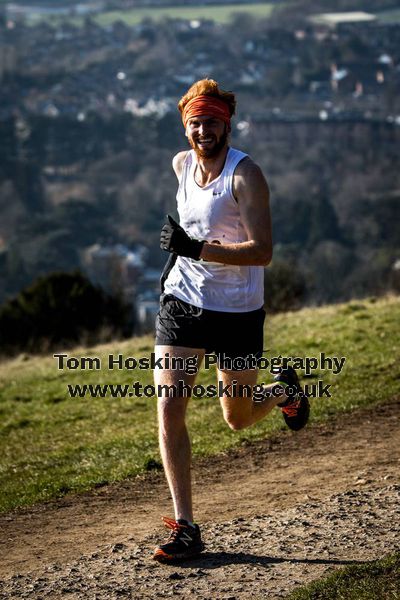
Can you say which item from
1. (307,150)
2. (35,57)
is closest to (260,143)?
(307,150)

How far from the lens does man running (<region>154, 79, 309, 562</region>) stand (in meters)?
5.30

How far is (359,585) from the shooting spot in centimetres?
491

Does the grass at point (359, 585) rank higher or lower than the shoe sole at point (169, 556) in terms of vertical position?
lower

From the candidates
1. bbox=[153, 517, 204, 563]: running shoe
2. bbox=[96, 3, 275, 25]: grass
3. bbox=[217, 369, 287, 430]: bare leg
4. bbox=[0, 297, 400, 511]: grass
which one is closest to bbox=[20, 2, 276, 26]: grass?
bbox=[96, 3, 275, 25]: grass

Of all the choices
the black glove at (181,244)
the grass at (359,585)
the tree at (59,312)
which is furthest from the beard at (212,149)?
the tree at (59,312)

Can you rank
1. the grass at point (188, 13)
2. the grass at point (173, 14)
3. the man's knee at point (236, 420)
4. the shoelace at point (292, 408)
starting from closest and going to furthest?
the man's knee at point (236, 420), the shoelace at point (292, 408), the grass at point (188, 13), the grass at point (173, 14)

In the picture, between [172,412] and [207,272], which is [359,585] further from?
[207,272]

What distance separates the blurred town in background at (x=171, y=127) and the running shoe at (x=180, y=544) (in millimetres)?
→ 42232

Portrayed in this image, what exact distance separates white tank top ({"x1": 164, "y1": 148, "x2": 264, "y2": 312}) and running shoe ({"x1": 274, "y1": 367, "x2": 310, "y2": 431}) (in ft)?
4.07

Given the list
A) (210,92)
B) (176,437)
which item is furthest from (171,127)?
(176,437)

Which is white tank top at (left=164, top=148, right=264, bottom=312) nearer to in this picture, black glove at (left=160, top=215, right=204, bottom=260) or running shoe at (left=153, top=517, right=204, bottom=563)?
black glove at (left=160, top=215, right=204, bottom=260)

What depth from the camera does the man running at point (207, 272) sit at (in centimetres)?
530

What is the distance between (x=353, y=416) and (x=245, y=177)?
3.32 m

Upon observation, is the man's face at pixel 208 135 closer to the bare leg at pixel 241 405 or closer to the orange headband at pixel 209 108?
the orange headband at pixel 209 108
